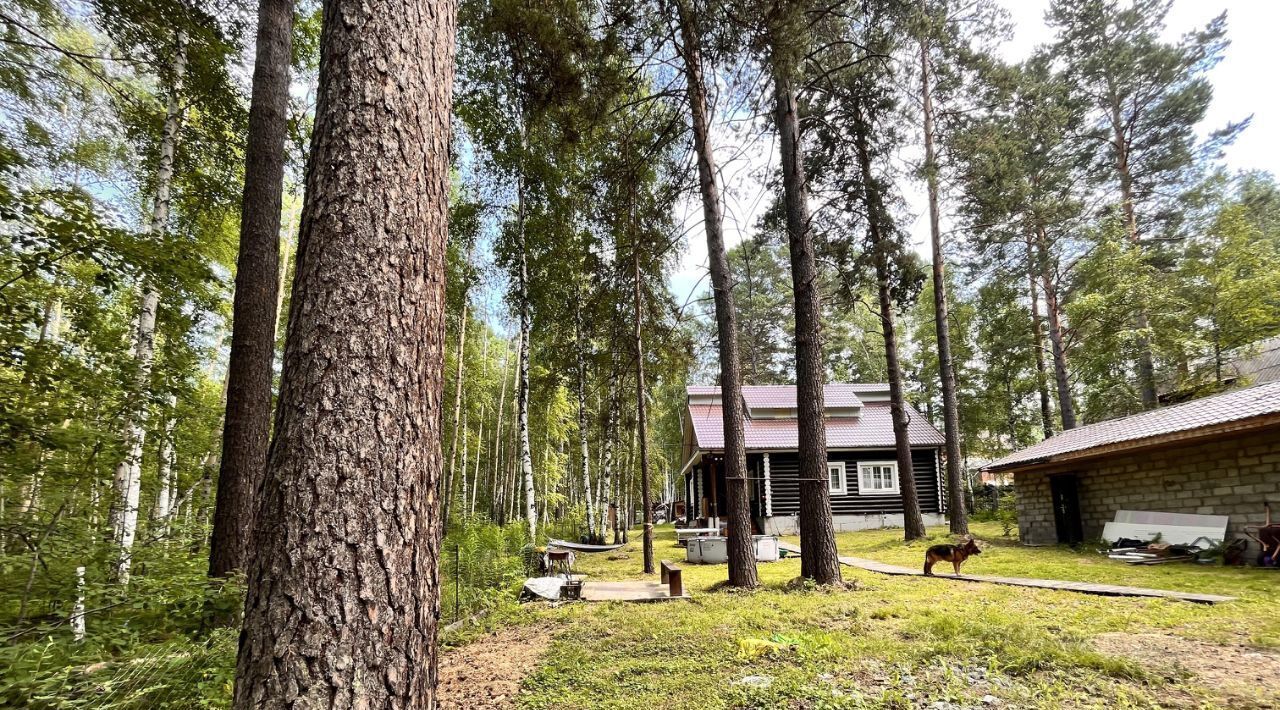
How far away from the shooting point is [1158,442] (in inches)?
366

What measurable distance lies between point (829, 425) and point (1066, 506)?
28.8 ft

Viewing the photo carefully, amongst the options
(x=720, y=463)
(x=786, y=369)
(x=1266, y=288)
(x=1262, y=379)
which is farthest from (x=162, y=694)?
(x=786, y=369)

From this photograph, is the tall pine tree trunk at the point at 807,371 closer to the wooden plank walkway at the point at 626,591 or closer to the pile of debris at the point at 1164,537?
the wooden plank walkway at the point at 626,591

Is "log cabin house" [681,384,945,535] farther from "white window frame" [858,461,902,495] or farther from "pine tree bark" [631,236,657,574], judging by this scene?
"pine tree bark" [631,236,657,574]

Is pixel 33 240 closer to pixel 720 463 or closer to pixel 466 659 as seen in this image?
pixel 466 659

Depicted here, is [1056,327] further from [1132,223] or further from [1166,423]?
[1166,423]

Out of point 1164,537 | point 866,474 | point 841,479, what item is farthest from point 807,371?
point 866,474

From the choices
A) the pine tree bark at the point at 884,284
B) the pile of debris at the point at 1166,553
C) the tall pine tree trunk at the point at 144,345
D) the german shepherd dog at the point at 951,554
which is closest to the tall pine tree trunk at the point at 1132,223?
the pine tree bark at the point at 884,284

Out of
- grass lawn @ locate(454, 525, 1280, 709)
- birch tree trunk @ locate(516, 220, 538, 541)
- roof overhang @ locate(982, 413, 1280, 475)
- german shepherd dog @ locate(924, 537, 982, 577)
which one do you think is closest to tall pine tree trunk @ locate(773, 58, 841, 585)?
grass lawn @ locate(454, 525, 1280, 709)

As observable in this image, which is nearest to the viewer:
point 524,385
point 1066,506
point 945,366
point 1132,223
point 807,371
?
point 807,371

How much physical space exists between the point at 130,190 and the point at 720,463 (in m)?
18.8

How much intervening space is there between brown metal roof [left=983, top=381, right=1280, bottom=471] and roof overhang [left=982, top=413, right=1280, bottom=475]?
0.03 meters

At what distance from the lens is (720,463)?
2136cm

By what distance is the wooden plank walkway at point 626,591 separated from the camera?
7675mm
